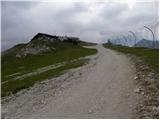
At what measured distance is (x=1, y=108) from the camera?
23.9 meters

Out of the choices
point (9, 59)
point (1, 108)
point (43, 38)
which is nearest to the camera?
point (1, 108)

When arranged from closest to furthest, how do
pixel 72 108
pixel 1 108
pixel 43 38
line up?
1. pixel 72 108
2. pixel 1 108
3. pixel 43 38

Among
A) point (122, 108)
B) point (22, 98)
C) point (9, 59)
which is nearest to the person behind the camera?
point (122, 108)

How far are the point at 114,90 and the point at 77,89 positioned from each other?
148 inches

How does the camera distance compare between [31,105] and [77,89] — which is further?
[77,89]

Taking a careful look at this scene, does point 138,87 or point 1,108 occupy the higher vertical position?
point 138,87

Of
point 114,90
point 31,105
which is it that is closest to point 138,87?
point 114,90

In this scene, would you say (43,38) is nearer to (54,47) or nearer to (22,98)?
(54,47)

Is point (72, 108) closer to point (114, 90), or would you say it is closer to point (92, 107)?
point (92, 107)

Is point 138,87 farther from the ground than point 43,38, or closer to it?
closer to it


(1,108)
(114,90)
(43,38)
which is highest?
(43,38)

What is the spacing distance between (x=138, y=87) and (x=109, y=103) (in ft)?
14.9

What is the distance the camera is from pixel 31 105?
2216 cm

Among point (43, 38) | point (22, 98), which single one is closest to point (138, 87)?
point (22, 98)
